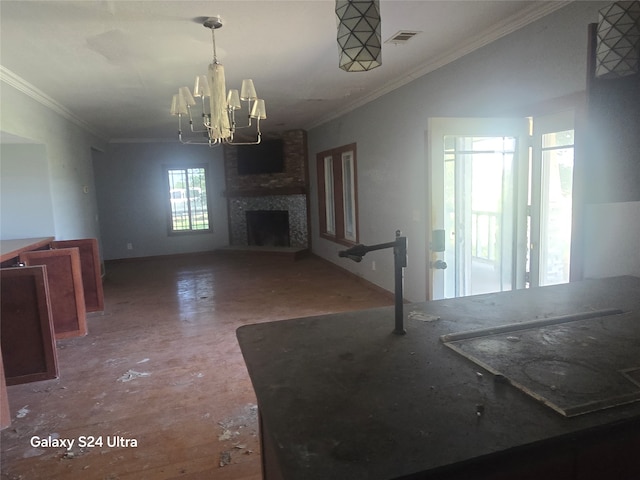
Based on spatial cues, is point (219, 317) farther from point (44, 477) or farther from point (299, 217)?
point (299, 217)

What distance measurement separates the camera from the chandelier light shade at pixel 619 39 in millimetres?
1587

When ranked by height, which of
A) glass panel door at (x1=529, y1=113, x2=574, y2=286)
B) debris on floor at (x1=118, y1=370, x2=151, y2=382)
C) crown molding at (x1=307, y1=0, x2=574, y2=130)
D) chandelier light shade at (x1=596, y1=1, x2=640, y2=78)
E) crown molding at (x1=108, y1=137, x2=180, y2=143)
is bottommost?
debris on floor at (x1=118, y1=370, x2=151, y2=382)

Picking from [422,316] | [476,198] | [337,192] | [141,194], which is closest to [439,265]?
[476,198]

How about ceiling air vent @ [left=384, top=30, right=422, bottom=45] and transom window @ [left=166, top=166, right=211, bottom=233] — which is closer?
ceiling air vent @ [left=384, top=30, right=422, bottom=45]

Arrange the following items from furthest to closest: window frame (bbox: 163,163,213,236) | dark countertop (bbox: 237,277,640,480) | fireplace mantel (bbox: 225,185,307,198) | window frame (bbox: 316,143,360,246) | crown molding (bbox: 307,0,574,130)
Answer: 1. window frame (bbox: 163,163,213,236)
2. fireplace mantel (bbox: 225,185,307,198)
3. window frame (bbox: 316,143,360,246)
4. crown molding (bbox: 307,0,574,130)
5. dark countertop (bbox: 237,277,640,480)

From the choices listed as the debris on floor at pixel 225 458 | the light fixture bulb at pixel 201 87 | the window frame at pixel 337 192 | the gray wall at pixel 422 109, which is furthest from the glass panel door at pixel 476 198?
the window frame at pixel 337 192

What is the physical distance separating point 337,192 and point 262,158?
7.85ft

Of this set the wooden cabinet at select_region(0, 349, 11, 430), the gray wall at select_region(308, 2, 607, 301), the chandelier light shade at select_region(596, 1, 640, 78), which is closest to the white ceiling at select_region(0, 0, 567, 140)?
the gray wall at select_region(308, 2, 607, 301)

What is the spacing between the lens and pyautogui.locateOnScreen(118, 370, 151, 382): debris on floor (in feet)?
10.3

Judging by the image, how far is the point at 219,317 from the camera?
4.62 metres

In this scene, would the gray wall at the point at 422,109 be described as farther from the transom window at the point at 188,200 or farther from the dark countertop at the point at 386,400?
the transom window at the point at 188,200

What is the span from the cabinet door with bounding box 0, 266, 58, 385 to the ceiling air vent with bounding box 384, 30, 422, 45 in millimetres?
3046

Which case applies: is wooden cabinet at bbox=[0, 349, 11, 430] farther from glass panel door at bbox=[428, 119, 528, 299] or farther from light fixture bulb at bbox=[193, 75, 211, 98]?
glass panel door at bbox=[428, 119, 528, 299]

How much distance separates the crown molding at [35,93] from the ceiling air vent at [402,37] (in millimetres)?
3182
